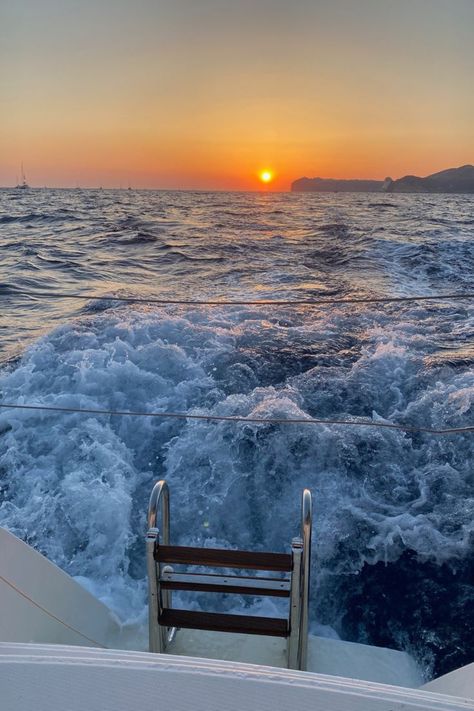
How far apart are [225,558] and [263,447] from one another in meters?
1.78

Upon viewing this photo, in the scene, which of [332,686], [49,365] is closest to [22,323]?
[49,365]

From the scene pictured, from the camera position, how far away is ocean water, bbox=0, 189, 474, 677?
2.47 m

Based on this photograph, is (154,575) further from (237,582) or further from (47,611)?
(47,611)

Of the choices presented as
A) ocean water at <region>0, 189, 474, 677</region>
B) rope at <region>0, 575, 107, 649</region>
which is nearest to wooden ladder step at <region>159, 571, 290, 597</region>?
rope at <region>0, 575, 107, 649</region>

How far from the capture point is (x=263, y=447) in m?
3.36

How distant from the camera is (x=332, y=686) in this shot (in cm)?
95

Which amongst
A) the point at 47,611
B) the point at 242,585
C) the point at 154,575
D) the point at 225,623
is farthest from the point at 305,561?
the point at 47,611

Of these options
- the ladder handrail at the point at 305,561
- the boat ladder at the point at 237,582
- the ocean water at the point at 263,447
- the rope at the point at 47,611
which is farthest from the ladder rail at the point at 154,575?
the ocean water at the point at 263,447

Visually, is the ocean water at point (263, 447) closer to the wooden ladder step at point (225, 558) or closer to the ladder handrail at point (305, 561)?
the ladder handrail at point (305, 561)

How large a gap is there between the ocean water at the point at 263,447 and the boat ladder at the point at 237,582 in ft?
2.43

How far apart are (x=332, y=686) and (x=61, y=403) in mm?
3379

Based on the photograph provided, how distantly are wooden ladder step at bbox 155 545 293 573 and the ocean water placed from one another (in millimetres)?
901

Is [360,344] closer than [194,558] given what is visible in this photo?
No

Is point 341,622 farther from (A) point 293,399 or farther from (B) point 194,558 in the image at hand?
(A) point 293,399
